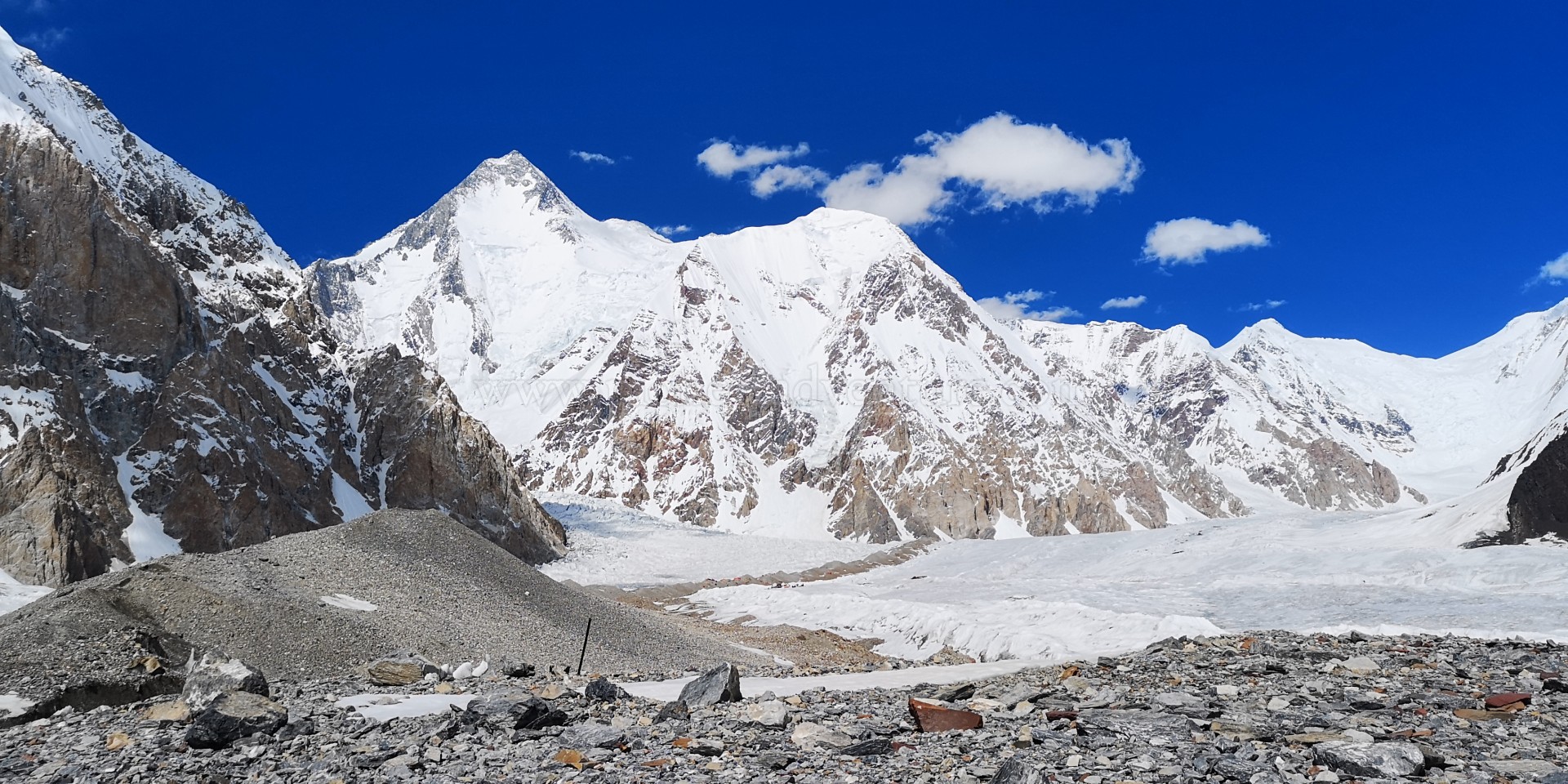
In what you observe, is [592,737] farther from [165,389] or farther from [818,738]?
[165,389]

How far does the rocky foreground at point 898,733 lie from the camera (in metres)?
6.79

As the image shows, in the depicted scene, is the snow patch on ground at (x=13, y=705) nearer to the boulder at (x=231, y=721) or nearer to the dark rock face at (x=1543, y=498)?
the boulder at (x=231, y=721)

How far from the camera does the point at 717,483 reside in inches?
6654

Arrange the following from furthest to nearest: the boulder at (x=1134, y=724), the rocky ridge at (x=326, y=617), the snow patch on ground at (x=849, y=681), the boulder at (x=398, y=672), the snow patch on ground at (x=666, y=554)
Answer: the snow patch on ground at (x=666, y=554) < the rocky ridge at (x=326, y=617) < the boulder at (x=398, y=672) < the snow patch on ground at (x=849, y=681) < the boulder at (x=1134, y=724)

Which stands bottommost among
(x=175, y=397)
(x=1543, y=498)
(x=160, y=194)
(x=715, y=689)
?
(x=715, y=689)

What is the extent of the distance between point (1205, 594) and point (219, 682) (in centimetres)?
3274

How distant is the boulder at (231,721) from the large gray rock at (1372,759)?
8.78 metres

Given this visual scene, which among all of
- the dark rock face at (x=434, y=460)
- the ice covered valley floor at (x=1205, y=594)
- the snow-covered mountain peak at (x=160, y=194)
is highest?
the snow-covered mountain peak at (x=160, y=194)

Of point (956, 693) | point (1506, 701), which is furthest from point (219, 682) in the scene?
point (1506, 701)

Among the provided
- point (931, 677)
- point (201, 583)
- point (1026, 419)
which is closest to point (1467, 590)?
point (931, 677)

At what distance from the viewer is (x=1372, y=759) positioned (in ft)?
21.0

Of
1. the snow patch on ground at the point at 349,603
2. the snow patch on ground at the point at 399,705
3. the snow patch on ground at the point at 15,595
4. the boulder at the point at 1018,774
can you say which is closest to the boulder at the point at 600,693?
the snow patch on ground at the point at 399,705

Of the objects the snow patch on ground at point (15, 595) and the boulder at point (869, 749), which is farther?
the snow patch on ground at point (15, 595)

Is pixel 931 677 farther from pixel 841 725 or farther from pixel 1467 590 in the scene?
pixel 1467 590
